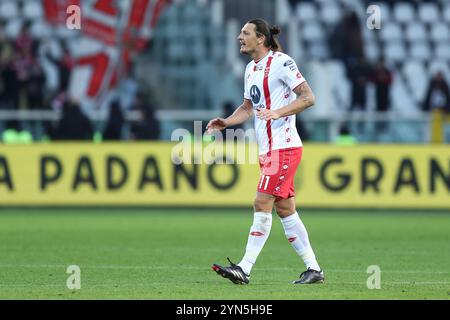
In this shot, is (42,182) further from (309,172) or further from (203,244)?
(203,244)

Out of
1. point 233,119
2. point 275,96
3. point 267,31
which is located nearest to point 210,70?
point 233,119

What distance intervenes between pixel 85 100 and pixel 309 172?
6276 millimetres

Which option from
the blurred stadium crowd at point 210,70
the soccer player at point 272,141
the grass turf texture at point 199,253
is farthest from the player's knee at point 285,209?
the blurred stadium crowd at point 210,70

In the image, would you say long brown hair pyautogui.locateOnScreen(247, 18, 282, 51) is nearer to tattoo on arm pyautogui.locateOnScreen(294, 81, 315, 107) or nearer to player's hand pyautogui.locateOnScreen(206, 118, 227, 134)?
tattoo on arm pyautogui.locateOnScreen(294, 81, 315, 107)

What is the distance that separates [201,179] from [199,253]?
21.0ft

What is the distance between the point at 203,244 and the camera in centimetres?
1330

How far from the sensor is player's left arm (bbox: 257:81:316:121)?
8.95m

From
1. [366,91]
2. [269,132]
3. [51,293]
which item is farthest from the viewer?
[366,91]

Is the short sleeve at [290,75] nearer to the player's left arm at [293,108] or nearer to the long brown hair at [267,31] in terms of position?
the player's left arm at [293,108]

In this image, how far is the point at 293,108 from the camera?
9047mm

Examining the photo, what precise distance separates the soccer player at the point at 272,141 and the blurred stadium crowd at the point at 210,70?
35.5 ft

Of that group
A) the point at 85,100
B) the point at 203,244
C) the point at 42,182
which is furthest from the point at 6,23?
the point at 203,244

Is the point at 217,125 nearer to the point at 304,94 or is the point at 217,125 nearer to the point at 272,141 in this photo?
the point at 272,141

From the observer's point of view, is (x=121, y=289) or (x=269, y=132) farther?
(x=269, y=132)
